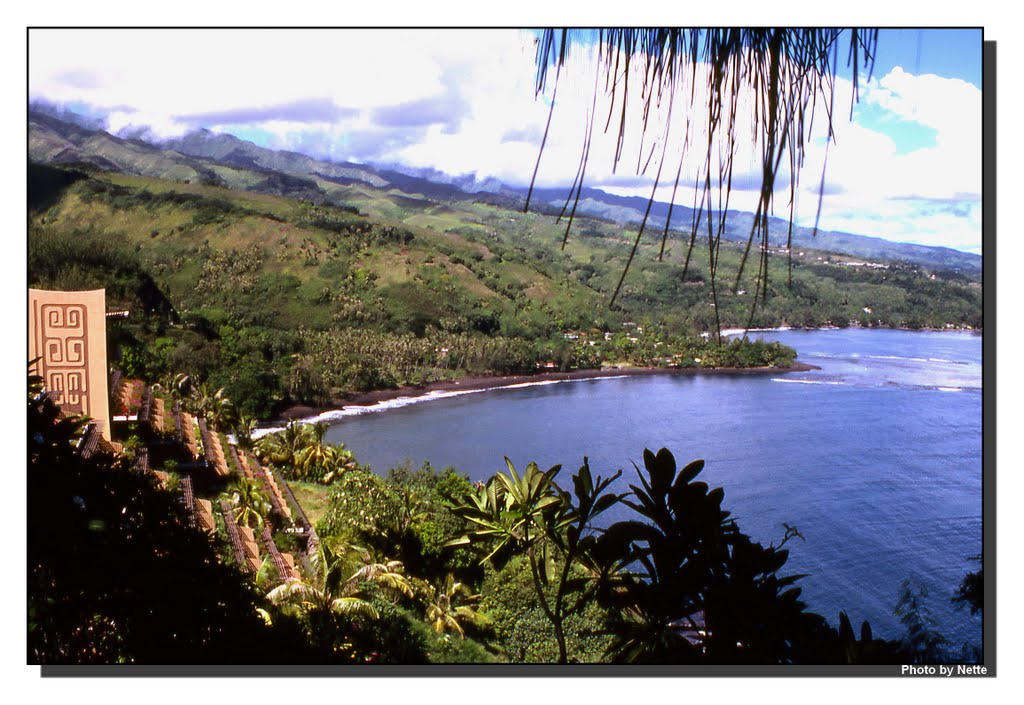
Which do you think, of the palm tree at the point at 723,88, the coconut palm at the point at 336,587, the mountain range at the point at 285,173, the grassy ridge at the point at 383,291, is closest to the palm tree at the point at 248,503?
the coconut palm at the point at 336,587

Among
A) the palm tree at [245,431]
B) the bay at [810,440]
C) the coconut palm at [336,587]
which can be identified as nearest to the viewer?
the coconut palm at [336,587]

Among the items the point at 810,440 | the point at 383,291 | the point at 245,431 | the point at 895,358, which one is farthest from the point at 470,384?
the point at 810,440

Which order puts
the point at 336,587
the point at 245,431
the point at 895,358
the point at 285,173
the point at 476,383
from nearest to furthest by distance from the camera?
the point at 336,587 < the point at 285,173 < the point at 245,431 < the point at 476,383 < the point at 895,358

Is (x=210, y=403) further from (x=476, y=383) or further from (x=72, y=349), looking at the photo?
(x=72, y=349)

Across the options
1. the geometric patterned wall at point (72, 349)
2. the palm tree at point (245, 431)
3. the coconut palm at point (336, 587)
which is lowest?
the coconut palm at point (336, 587)

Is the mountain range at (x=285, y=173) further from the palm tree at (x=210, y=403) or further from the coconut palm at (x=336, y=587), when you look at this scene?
the coconut palm at (x=336, y=587)
